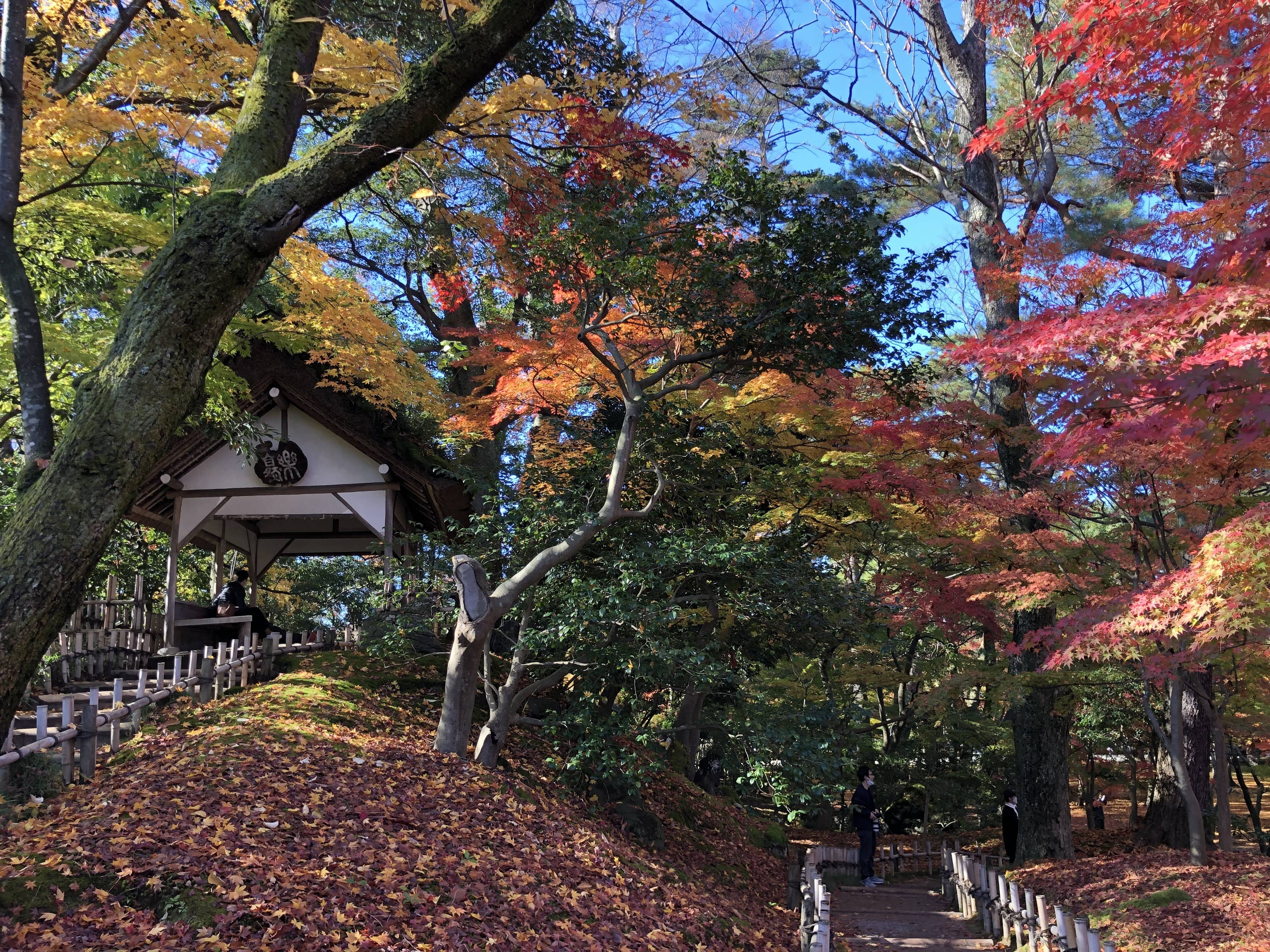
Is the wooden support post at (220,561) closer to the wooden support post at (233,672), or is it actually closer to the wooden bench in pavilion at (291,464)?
the wooden bench in pavilion at (291,464)

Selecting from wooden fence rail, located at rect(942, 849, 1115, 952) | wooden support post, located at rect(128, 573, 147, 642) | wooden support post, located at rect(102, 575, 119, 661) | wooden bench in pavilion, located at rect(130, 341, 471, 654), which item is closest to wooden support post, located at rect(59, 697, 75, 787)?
wooden bench in pavilion, located at rect(130, 341, 471, 654)

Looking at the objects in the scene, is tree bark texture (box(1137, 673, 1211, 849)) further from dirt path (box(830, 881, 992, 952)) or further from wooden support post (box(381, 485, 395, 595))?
wooden support post (box(381, 485, 395, 595))

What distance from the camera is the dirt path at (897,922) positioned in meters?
8.99

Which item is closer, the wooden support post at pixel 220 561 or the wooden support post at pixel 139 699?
the wooden support post at pixel 139 699

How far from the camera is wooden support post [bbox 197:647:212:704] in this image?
9359 mm

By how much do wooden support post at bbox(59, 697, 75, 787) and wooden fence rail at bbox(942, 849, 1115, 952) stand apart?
7184 millimetres

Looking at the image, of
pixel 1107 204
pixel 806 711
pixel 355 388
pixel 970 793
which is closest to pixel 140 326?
pixel 806 711

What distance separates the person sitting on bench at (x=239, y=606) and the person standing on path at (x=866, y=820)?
833 centimetres

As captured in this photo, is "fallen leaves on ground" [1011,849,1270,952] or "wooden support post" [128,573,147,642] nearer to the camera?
"fallen leaves on ground" [1011,849,1270,952]

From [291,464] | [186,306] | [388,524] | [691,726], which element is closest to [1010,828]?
[691,726]

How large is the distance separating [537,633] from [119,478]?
18.1 feet

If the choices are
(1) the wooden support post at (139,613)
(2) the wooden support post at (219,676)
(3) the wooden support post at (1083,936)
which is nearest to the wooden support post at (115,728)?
(2) the wooden support post at (219,676)

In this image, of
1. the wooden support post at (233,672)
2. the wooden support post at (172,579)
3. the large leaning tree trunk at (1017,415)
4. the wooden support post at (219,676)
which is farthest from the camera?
the wooden support post at (172,579)

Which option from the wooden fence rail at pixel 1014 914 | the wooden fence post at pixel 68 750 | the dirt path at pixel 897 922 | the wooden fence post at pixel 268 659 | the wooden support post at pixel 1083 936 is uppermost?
the wooden fence post at pixel 268 659
